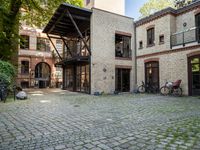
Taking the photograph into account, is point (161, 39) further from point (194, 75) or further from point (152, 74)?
point (194, 75)

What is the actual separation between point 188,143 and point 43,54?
78.7ft

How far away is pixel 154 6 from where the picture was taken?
28906 millimetres

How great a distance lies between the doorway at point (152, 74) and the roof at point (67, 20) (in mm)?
6639

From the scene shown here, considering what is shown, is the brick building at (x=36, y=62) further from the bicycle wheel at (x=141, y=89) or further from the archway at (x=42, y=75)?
the bicycle wheel at (x=141, y=89)

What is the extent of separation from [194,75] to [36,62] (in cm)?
1961

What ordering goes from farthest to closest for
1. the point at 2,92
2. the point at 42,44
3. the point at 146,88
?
the point at 42,44 → the point at 146,88 → the point at 2,92

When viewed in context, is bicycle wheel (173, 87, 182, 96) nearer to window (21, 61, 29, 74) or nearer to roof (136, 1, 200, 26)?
roof (136, 1, 200, 26)

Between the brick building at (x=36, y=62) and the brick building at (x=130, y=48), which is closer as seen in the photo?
the brick building at (x=130, y=48)

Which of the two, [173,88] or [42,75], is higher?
[42,75]

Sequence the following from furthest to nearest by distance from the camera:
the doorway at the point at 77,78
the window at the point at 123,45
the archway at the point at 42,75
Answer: the archway at the point at 42,75
the window at the point at 123,45
the doorway at the point at 77,78

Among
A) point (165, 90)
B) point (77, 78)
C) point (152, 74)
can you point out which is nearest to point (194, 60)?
point (165, 90)

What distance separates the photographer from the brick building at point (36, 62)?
23.2 metres

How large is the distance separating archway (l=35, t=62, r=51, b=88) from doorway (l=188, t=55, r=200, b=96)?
18.6m

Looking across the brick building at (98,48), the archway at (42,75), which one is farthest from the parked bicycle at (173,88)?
the archway at (42,75)
